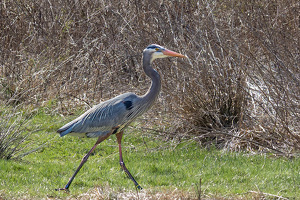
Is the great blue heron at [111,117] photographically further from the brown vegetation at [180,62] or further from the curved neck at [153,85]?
the brown vegetation at [180,62]

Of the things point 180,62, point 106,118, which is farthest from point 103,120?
point 180,62

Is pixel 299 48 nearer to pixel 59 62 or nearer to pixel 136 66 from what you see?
pixel 136 66

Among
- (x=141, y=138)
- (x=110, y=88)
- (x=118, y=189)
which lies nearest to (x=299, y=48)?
(x=141, y=138)

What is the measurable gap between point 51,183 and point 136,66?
5.67 m

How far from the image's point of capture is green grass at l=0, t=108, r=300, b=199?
5783mm

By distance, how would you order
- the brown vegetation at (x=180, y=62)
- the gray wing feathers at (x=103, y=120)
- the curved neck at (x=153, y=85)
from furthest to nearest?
the brown vegetation at (x=180, y=62) → the curved neck at (x=153, y=85) → the gray wing feathers at (x=103, y=120)

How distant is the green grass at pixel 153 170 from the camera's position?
228 inches

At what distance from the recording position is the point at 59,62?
36.7 ft

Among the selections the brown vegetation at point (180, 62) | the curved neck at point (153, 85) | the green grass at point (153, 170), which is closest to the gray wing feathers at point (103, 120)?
the curved neck at point (153, 85)

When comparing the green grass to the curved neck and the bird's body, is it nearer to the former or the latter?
the bird's body

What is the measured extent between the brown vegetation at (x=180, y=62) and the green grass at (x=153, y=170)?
383 mm

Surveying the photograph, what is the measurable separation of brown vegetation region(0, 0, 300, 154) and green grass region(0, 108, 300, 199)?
383 mm

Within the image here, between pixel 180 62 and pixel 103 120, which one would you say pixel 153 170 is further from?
pixel 180 62

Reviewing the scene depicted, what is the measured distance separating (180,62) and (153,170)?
2.53 m
